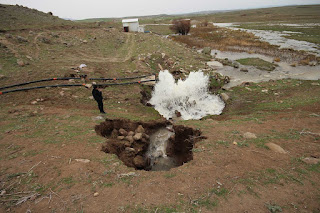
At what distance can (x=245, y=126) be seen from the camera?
27.4ft

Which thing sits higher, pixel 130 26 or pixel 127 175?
pixel 130 26

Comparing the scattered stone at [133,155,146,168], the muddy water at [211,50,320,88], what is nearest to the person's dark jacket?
the scattered stone at [133,155,146,168]

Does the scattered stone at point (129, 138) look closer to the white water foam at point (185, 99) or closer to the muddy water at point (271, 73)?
the white water foam at point (185, 99)

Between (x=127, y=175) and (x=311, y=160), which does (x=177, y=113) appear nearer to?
(x=127, y=175)

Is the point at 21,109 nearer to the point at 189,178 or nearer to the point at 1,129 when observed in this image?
the point at 1,129

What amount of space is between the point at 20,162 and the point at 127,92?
Answer: 8666 mm

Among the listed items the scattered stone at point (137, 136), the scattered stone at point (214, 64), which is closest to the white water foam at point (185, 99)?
the scattered stone at point (137, 136)

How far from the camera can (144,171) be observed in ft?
19.0

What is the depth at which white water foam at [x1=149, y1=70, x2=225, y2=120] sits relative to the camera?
12.9 m

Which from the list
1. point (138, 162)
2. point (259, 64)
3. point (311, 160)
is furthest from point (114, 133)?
point (259, 64)

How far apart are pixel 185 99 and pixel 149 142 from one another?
6.20 m

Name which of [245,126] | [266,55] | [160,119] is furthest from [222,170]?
[266,55]

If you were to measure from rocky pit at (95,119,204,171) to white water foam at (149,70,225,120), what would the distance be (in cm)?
290

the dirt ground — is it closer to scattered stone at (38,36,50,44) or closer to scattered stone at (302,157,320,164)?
scattered stone at (302,157,320,164)
